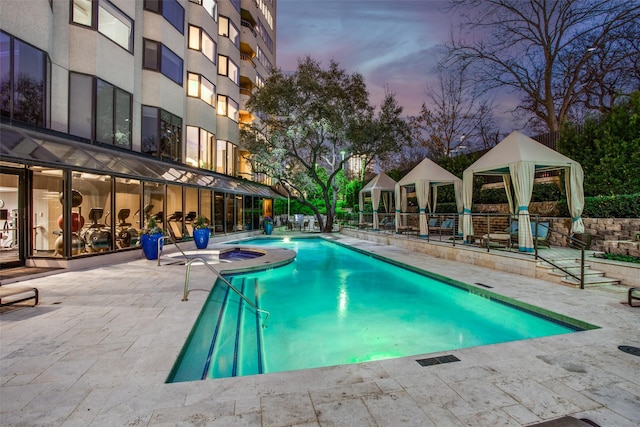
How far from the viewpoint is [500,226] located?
1154 centimetres

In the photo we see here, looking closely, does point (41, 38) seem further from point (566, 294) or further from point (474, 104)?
point (474, 104)

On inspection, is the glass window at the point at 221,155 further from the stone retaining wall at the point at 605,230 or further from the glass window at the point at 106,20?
the stone retaining wall at the point at 605,230

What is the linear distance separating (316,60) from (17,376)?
18.4 m

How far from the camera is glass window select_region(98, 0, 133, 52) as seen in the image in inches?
362

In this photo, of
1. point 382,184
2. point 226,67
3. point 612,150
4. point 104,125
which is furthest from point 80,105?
point 612,150

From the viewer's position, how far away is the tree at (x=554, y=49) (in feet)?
47.0

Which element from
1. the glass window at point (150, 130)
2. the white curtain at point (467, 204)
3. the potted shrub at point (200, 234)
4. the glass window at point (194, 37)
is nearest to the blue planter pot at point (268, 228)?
the potted shrub at point (200, 234)

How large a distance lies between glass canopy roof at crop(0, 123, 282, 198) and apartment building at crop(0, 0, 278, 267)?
3 centimetres

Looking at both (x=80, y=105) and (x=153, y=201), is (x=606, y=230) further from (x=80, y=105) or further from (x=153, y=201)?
Answer: (x=80, y=105)

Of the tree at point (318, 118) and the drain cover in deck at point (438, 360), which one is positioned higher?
the tree at point (318, 118)

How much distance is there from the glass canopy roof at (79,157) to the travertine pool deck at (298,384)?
3.29 m

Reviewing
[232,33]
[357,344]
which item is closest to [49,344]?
[357,344]

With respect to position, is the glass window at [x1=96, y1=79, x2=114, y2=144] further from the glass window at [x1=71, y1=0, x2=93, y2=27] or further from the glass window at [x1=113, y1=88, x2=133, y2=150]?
the glass window at [x1=71, y1=0, x2=93, y2=27]

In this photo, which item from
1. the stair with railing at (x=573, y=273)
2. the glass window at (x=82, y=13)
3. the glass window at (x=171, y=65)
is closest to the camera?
the stair with railing at (x=573, y=273)
